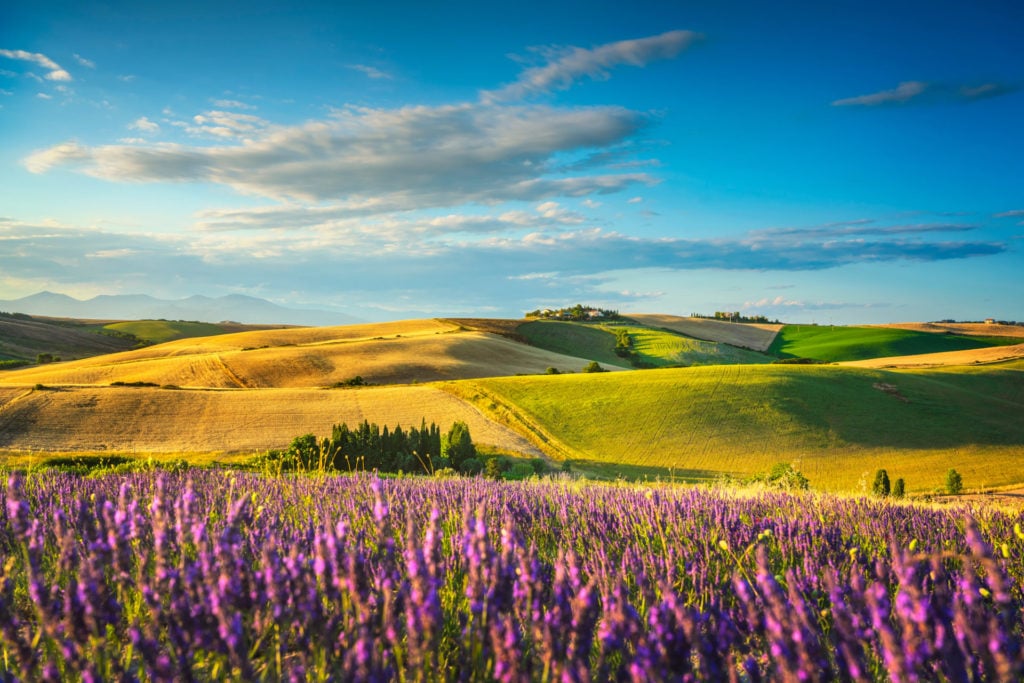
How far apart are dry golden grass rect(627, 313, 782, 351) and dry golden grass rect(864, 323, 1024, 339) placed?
901 inches

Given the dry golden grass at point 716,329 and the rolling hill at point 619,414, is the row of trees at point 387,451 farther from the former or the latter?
the dry golden grass at point 716,329

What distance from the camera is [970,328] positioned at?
381 feet

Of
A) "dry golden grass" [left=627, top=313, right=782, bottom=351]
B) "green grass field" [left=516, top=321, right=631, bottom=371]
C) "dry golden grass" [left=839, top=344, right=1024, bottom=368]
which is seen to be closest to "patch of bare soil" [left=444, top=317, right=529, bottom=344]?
"green grass field" [left=516, top=321, right=631, bottom=371]

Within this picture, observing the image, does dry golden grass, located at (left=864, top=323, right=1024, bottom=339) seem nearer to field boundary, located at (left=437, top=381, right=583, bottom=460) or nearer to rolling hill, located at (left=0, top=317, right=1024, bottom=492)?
rolling hill, located at (left=0, top=317, right=1024, bottom=492)

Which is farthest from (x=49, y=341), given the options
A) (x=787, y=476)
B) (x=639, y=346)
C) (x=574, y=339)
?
(x=787, y=476)

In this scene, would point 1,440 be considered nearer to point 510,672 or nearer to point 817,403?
point 510,672

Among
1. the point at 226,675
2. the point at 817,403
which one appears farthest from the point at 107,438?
the point at 817,403

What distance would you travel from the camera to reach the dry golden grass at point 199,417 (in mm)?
36250

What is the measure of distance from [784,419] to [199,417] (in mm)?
36944

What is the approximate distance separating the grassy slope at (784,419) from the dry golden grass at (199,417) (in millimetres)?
4831

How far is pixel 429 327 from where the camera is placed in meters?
104

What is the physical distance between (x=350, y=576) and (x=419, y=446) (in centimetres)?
2406

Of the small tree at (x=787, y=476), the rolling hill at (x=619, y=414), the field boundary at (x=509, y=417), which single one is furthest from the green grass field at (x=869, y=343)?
the small tree at (x=787, y=476)

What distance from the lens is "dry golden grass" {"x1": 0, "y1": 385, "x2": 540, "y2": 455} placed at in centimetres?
3625
